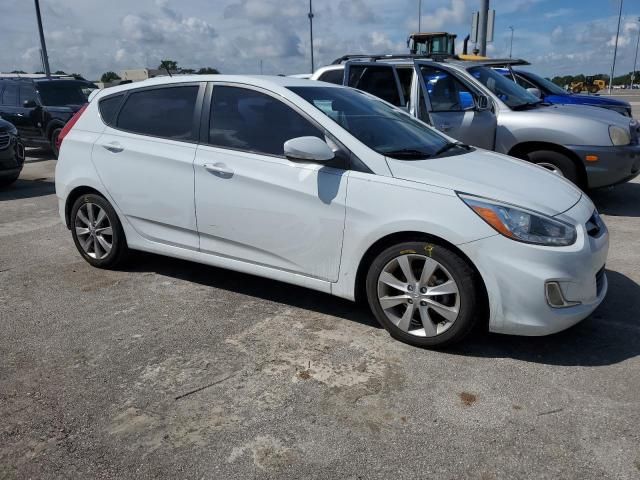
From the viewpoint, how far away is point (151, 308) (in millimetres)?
4090

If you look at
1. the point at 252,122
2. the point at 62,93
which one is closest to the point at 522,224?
the point at 252,122

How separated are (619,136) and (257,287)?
4.87m

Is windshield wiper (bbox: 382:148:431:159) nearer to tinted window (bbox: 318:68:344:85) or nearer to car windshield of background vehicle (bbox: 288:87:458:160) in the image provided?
car windshield of background vehicle (bbox: 288:87:458:160)

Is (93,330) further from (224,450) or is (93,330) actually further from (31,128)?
(31,128)

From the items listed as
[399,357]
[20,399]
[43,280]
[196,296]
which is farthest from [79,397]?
[43,280]

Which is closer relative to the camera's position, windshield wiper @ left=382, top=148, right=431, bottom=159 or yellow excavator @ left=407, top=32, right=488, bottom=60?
windshield wiper @ left=382, top=148, right=431, bottom=159

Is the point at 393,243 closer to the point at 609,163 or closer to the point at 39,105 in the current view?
the point at 609,163

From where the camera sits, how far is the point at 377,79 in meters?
7.23

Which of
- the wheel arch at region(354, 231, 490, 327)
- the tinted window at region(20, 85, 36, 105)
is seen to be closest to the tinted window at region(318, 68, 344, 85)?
the wheel arch at region(354, 231, 490, 327)

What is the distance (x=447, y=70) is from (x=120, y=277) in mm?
4902

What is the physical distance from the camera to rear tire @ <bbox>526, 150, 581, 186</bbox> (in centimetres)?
671

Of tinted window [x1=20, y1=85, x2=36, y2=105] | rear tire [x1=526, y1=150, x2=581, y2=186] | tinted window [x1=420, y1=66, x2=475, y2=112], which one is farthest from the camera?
tinted window [x1=20, y1=85, x2=36, y2=105]

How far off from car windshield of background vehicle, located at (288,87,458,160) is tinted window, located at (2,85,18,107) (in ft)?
36.4

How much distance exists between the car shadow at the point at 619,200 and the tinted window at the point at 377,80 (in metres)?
3.03
